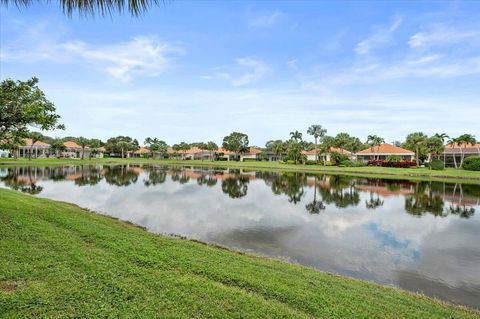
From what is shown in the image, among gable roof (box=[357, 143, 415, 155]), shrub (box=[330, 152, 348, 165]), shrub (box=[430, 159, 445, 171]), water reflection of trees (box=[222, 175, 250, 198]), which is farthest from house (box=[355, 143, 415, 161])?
water reflection of trees (box=[222, 175, 250, 198])

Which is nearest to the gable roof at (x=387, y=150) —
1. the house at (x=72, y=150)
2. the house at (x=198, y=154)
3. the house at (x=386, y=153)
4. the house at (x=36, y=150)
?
the house at (x=386, y=153)

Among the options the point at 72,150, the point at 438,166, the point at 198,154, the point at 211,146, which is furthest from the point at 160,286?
the point at 198,154

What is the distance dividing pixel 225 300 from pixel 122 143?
116760 mm

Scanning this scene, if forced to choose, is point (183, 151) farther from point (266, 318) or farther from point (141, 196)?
point (266, 318)

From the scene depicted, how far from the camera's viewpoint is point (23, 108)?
12070mm

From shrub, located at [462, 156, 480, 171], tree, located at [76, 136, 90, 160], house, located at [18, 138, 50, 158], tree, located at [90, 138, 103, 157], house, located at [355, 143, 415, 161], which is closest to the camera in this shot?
shrub, located at [462, 156, 480, 171]

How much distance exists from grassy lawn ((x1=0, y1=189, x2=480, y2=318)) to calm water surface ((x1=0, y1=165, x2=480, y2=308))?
2.77 m

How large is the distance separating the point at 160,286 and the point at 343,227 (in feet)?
42.6

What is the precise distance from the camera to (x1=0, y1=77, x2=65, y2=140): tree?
12031 millimetres

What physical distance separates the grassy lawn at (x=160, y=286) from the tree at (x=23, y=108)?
181 inches

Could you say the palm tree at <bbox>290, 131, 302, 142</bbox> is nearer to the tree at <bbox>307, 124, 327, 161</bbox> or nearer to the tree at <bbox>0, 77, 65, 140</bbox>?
the tree at <bbox>307, 124, 327, 161</bbox>

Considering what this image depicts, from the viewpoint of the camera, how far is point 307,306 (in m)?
6.25

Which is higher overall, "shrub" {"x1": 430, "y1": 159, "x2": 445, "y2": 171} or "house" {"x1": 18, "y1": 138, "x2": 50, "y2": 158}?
"house" {"x1": 18, "y1": 138, "x2": 50, "y2": 158}

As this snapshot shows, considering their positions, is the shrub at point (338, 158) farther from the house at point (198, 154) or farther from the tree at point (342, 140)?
the house at point (198, 154)
